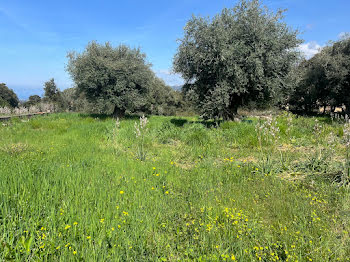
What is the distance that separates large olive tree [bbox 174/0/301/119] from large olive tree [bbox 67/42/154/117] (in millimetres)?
5344

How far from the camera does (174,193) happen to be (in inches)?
173

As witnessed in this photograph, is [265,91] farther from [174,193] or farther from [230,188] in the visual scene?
[174,193]

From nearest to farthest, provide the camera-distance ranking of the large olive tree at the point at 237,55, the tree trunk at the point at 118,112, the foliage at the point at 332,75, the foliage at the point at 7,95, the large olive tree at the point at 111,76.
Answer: the large olive tree at the point at 237,55 → the large olive tree at the point at 111,76 → the tree trunk at the point at 118,112 → the foliage at the point at 332,75 → the foliage at the point at 7,95

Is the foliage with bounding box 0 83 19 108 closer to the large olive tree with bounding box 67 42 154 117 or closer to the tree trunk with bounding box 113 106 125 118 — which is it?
the large olive tree with bounding box 67 42 154 117

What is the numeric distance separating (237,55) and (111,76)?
9.79 m

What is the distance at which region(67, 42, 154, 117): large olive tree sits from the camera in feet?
55.7

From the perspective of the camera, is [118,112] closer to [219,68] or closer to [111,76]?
[111,76]

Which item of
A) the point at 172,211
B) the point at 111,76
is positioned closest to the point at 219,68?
the point at 111,76

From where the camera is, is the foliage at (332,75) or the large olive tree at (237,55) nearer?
the large olive tree at (237,55)

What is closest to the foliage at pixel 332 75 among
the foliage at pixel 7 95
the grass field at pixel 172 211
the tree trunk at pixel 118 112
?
the tree trunk at pixel 118 112

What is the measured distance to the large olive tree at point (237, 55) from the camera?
12.0 meters

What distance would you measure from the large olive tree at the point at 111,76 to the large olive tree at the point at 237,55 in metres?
5.34

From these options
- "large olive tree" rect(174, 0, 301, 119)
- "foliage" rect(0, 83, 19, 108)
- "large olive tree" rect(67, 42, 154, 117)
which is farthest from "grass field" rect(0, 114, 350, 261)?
"foliage" rect(0, 83, 19, 108)

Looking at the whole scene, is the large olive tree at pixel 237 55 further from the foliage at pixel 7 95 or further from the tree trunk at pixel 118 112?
the foliage at pixel 7 95
